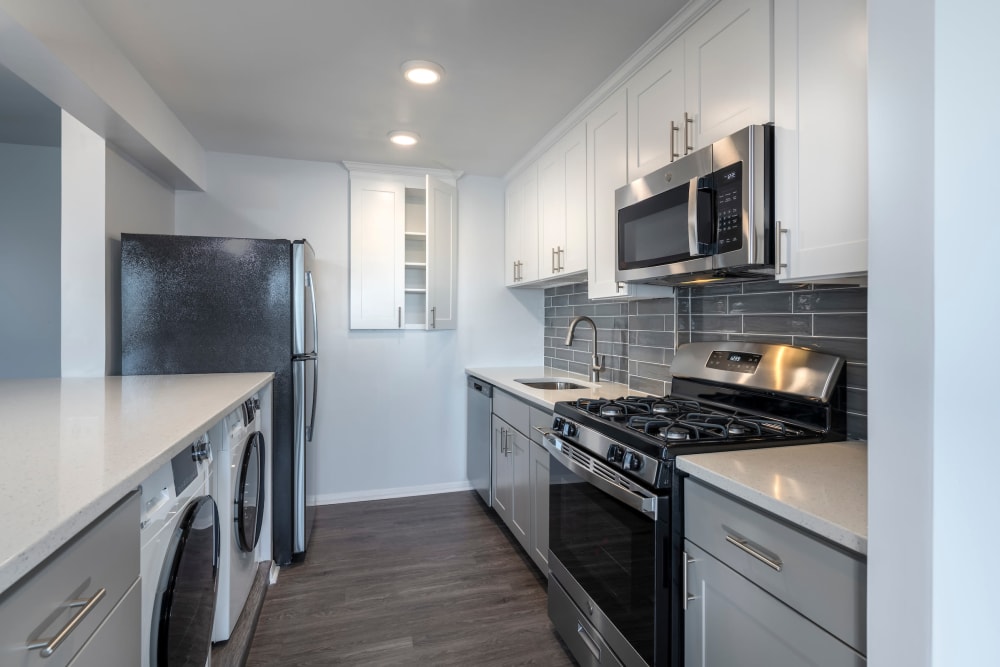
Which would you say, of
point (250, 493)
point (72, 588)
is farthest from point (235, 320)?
point (72, 588)

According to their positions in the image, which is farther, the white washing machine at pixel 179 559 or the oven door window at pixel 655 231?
the oven door window at pixel 655 231

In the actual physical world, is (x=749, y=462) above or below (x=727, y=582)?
above

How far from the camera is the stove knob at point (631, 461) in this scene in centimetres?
138

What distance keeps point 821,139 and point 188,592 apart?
1925 mm

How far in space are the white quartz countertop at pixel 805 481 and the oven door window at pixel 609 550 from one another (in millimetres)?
277

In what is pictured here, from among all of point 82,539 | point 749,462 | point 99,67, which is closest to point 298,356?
point 99,67

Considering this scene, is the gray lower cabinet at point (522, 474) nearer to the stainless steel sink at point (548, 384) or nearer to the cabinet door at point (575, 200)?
the stainless steel sink at point (548, 384)

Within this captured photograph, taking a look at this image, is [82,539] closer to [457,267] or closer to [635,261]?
[635,261]

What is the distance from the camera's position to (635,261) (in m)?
2.00

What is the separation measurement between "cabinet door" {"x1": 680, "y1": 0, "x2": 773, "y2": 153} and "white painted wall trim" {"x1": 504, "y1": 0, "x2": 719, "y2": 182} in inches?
1.5

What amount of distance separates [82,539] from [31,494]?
0.39 ft

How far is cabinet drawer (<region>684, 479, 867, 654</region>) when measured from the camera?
834 millimetres

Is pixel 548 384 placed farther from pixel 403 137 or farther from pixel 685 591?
pixel 685 591

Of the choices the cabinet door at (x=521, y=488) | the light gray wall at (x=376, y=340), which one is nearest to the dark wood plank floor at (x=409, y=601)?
the cabinet door at (x=521, y=488)
